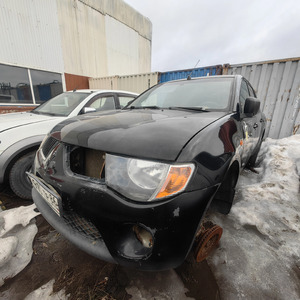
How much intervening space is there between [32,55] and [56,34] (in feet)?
5.25

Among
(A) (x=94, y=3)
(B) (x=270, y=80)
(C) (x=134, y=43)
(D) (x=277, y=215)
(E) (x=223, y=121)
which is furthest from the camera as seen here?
(C) (x=134, y=43)

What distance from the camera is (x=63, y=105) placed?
3.08m

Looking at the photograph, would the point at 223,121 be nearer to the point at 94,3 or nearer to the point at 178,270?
the point at 178,270

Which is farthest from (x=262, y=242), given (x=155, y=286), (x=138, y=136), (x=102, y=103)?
(x=102, y=103)

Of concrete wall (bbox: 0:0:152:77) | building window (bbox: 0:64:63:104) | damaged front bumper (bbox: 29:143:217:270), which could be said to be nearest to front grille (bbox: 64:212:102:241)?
damaged front bumper (bbox: 29:143:217:270)

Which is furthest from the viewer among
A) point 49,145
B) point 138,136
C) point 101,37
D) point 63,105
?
point 101,37

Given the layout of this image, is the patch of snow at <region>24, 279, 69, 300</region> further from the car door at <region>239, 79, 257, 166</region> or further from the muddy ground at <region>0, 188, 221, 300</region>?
the car door at <region>239, 79, 257, 166</region>

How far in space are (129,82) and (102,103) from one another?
5279mm

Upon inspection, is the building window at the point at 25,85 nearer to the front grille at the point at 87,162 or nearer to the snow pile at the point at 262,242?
the front grille at the point at 87,162

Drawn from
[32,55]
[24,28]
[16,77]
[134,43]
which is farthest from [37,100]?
[134,43]

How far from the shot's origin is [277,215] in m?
2.00

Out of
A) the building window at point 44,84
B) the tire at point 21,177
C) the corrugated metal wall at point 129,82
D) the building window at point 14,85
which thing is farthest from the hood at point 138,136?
the building window at point 44,84

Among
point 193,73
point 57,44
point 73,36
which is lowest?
point 193,73

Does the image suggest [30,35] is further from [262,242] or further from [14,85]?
[262,242]
